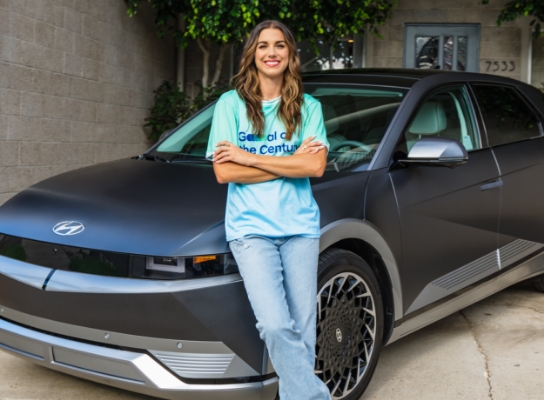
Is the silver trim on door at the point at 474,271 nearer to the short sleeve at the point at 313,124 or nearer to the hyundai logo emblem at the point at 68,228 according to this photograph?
the short sleeve at the point at 313,124

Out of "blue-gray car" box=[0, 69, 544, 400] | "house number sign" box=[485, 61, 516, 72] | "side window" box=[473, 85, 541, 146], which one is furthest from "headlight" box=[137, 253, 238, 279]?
"house number sign" box=[485, 61, 516, 72]

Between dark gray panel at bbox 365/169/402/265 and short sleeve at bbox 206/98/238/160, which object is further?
dark gray panel at bbox 365/169/402/265

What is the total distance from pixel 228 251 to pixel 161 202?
0.46m

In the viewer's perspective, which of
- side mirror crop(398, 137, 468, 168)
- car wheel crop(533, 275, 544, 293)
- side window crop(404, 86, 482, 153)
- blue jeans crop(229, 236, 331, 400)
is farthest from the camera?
car wheel crop(533, 275, 544, 293)

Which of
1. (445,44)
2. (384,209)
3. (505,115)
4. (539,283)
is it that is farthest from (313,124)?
(445,44)

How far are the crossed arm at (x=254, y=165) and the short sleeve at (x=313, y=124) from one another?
116 mm

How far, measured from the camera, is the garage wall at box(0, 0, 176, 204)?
22.8ft

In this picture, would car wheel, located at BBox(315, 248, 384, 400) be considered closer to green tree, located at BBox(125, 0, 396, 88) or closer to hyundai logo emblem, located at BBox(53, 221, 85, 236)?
hyundai logo emblem, located at BBox(53, 221, 85, 236)

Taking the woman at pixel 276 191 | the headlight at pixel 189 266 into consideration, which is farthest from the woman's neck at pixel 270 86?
the headlight at pixel 189 266

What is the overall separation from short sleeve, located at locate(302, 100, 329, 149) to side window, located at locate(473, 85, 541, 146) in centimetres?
181

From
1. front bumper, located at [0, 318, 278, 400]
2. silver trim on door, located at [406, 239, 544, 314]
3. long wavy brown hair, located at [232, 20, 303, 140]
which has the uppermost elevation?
long wavy brown hair, located at [232, 20, 303, 140]

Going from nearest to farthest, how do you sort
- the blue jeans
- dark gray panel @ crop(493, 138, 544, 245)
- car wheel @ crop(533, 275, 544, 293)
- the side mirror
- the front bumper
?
the blue jeans → the front bumper → the side mirror → dark gray panel @ crop(493, 138, 544, 245) → car wheel @ crop(533, 275, 544, 293)

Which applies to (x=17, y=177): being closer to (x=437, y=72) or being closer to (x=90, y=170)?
(x=90, y=170)

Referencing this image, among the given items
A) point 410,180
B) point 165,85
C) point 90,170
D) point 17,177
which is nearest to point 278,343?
point 410,180
